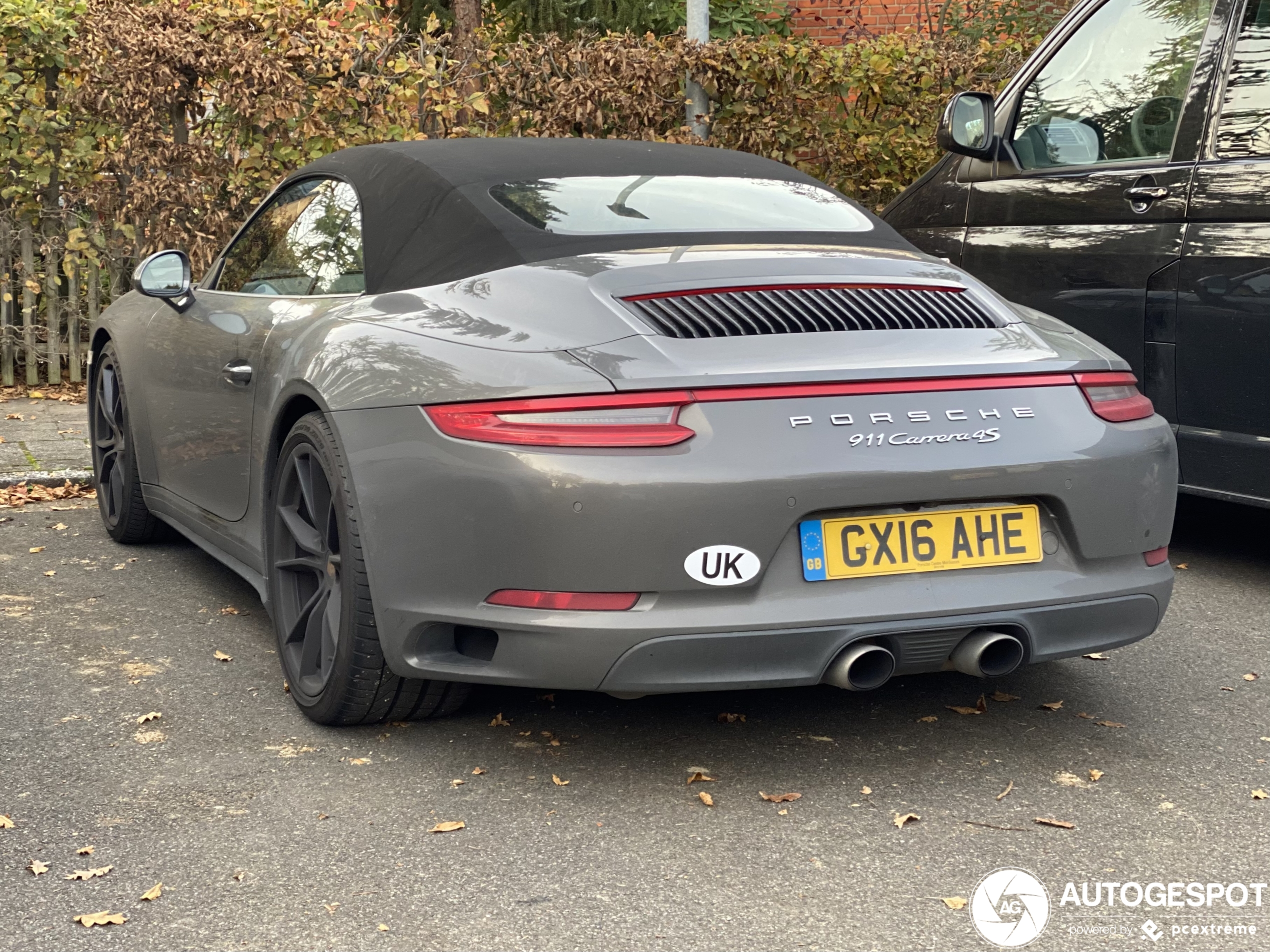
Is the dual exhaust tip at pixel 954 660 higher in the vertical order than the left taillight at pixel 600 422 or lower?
lower

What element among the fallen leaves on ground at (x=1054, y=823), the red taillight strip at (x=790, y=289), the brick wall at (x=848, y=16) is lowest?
the fallen leaves on ground at (x=1054, y=823)

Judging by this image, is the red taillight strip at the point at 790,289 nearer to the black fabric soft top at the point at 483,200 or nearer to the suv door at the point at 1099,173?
the black fabric soft top at the point at 483,200

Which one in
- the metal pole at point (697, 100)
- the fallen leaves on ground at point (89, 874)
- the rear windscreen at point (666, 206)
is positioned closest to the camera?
the fallen leaves on ground at point (89, 874)

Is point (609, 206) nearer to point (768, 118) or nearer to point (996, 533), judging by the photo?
point (996, 533)

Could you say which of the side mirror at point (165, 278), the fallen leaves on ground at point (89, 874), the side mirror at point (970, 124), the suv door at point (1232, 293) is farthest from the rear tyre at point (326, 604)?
the side mirror at point (970, 124)

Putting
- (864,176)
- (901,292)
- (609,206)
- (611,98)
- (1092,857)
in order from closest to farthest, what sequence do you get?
(1092,857), (901,292), (609,206), (611,98), (864,176)

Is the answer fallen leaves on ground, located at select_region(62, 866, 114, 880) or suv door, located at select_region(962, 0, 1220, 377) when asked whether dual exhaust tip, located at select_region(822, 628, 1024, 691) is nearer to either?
fallen leaves on ground, located at select_region(62, 866, 114, 880)

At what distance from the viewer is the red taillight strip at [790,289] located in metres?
3.27

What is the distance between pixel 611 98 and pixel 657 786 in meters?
6.54

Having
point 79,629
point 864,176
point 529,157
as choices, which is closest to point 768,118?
point 864,176

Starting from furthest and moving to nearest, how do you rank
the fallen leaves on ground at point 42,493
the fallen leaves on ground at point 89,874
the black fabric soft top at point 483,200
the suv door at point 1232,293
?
the fallen leaves on ground at point 42,493 → the suv door at point 1232,293 → the black fabric soft top at point 483,200 → the fallen leaves on ground at point 89,874

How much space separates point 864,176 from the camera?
9.72 metres

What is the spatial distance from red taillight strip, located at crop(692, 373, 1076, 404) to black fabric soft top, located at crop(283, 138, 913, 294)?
695 millimetres

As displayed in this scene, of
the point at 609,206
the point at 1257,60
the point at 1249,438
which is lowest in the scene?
the point at 1249,438
